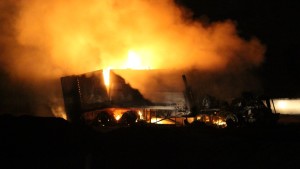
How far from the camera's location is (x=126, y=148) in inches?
520

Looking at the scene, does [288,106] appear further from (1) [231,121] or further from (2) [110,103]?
(2) [110,103]

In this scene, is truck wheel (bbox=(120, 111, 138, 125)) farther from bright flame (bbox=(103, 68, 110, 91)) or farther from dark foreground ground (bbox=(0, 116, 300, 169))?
dark foreground ground (bbox=(0, 116, 300, 169))

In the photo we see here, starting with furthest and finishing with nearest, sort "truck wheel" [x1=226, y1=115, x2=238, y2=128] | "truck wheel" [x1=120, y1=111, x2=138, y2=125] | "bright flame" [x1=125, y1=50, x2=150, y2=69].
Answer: "bright flame" [x1=125, y1=50, x2=150, y2=69], "truck wheel" [x1=226, y1=115, x2=238, y2=128], "truck wheel" [x1=120, y1=111, x2=138, y2=125]

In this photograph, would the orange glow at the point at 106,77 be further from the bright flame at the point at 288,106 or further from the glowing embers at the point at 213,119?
the bright flame at the point at 288,106

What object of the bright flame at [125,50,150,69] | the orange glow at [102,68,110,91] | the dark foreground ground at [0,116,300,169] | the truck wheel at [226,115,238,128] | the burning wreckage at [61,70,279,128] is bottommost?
the dark foreground ground at [0,116,300,169]

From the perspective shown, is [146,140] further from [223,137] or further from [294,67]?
[294,67]

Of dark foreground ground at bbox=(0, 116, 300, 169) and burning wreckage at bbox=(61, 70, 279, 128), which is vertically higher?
burning wreckage at bbox=(61, 70, 279, 128)

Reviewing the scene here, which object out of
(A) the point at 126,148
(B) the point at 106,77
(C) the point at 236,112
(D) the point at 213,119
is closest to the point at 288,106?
(D) the point at 213,119

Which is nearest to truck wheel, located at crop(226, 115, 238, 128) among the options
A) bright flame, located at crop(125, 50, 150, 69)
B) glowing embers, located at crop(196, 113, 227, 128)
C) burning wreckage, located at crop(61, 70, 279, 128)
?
burning wreckage, located at crop(61, 70, 279, 128)

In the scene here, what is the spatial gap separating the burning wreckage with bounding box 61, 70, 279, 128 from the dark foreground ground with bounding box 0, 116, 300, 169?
4.83m

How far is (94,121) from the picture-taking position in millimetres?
20109

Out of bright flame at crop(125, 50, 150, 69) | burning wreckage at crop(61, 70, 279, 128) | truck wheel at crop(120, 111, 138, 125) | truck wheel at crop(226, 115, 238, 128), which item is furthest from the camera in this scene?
bright flame at crop(125, 50, 150, 69)

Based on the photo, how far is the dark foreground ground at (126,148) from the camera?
11812 millimetres

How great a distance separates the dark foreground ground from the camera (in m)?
11.8
